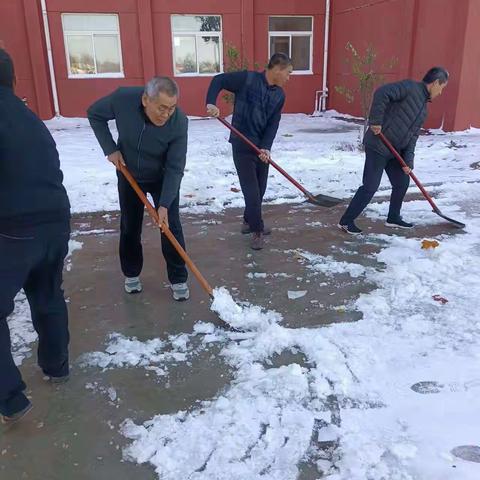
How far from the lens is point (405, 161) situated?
4.88 metres

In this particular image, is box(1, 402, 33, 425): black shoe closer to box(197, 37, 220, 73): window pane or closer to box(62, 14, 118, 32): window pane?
box(62, 14, 118, 32): window pane

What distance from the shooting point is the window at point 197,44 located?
14086 mm

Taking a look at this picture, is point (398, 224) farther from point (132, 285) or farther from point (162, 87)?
point (162, 87)

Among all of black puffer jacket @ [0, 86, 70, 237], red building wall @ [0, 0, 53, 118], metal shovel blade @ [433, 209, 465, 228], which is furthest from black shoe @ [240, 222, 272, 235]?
red building wall @ [0, 0, 53, 118]

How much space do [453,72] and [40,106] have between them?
35.8 ft

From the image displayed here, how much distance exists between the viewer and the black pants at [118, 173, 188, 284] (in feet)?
10.9

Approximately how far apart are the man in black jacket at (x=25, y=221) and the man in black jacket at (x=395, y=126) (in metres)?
3.30

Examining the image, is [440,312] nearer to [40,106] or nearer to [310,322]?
[310,322]

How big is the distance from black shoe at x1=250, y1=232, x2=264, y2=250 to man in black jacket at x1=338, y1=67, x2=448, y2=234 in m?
0.97

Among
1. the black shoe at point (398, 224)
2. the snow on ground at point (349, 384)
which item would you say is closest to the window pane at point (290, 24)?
the black shoe at point (398, 224)

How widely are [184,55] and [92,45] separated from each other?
2.68m

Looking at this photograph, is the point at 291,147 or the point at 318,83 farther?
the point at 318,83

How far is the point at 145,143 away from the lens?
3117 millimetres

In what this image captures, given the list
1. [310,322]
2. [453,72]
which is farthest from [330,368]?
[453,72]
